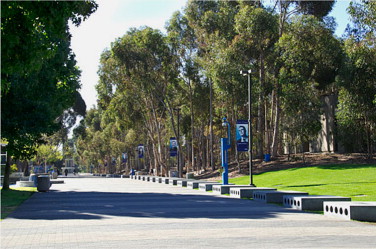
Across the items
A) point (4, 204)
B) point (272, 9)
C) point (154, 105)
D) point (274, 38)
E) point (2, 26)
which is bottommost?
point (4, 204)

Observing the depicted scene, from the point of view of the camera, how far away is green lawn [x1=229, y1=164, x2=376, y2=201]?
2683 cm

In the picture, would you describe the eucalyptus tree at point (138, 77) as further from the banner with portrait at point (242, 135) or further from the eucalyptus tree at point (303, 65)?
the banner with portrait at point (242, 135)

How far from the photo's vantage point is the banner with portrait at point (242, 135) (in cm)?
3062

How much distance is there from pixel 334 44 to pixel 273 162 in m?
11.9

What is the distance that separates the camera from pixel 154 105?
61.0m

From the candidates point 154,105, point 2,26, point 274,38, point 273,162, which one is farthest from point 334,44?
point 2,26

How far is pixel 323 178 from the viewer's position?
33.9m

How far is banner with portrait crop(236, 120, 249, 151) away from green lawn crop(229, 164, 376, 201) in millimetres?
3285

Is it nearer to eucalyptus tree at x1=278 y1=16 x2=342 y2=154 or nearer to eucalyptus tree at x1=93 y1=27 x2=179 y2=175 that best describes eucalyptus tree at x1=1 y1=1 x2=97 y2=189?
A: eucalyptus tree at x1=278 y1=16 x2=342 y2=154

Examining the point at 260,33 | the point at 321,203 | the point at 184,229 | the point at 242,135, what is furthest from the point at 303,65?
the point at 184,229

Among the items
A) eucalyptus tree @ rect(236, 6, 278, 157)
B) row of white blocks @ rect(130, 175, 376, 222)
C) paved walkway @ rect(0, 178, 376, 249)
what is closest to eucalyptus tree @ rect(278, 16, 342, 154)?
eucalyptus tree @ rect(236, 6, 278, 157)

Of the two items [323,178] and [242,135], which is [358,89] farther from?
[242,135]

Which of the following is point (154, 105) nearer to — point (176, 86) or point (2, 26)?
point (176, 86)

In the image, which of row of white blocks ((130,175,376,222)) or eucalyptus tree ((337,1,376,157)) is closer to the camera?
row of white blocks ((130,175,376,222))
